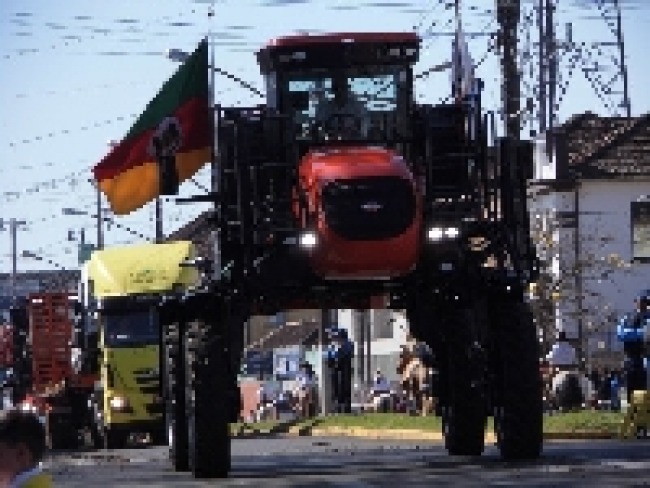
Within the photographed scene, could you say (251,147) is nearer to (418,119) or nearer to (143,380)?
(418,119)

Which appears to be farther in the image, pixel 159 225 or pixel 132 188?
pixel 159 225

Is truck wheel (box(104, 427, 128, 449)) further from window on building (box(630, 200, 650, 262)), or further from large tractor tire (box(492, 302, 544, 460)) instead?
large tractor tire (box(492, 302, 544, 460))

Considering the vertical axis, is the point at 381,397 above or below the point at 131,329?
below

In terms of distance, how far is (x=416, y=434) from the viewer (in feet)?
100

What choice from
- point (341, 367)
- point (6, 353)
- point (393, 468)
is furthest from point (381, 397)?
point (393, 468)

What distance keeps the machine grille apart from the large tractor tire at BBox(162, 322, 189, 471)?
10.5 ft

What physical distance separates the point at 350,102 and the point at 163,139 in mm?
2731

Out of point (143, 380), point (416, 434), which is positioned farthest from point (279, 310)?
point (143, 380)

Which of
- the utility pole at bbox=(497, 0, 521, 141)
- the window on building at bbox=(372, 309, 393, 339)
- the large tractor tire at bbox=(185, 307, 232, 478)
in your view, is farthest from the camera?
the window on building at bbox=(372, 309, 393, 339)

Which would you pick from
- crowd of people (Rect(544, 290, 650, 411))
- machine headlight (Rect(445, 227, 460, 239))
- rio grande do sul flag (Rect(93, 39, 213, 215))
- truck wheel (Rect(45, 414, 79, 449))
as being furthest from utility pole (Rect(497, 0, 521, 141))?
machine headlight (Rect(445, 227, 460, 239))

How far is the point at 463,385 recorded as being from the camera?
21.9 metres

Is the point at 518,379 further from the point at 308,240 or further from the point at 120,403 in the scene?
the point at 120,403

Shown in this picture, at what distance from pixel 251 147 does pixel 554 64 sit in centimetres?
4356

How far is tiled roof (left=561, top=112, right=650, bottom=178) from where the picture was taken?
194 feet
